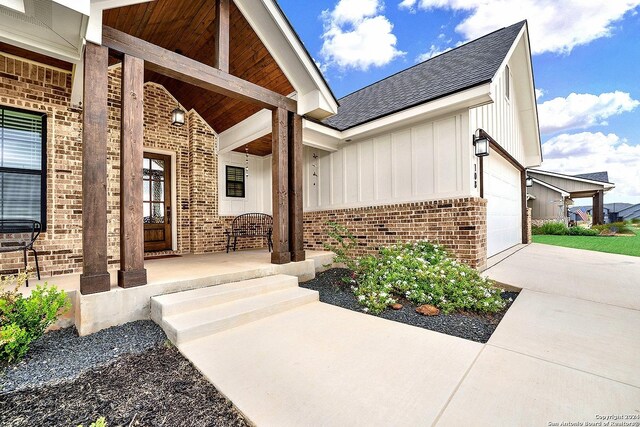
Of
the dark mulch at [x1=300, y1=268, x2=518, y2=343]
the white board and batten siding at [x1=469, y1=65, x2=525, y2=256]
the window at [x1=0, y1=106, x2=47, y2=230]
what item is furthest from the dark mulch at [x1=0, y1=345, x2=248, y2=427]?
the white board and batten siding at [x1=469, y1=65, x2=525, y2=256]

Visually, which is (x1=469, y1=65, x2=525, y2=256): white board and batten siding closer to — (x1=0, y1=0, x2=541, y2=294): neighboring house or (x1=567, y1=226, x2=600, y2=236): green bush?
(x1=0, y1=0, x2=541, y2=294): neighboring house

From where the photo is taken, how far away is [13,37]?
270cm

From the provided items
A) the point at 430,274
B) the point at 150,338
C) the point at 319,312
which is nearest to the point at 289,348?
the point at 319,312

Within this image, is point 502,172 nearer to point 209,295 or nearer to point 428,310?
point 428,310

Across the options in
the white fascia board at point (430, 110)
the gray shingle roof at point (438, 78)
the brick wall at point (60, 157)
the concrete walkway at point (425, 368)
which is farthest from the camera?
the gray shingle roof at point (438, 78)

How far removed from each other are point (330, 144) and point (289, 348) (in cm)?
491

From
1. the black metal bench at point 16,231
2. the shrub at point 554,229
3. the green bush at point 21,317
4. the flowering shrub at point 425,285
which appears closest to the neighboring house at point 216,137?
the black metal bench at point 16,231

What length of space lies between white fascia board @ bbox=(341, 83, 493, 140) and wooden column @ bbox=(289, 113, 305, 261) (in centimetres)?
157

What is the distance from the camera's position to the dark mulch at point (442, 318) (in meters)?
2.62

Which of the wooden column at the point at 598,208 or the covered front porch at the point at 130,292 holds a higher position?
the wooden column at the point at 598,208

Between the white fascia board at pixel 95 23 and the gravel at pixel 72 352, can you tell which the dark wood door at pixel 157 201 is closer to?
the gravel at pixel 72 352

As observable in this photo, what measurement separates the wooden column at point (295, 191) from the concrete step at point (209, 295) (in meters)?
0.81

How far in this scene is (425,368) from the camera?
6.26ft

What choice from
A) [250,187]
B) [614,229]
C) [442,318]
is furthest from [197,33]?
[614,229]
